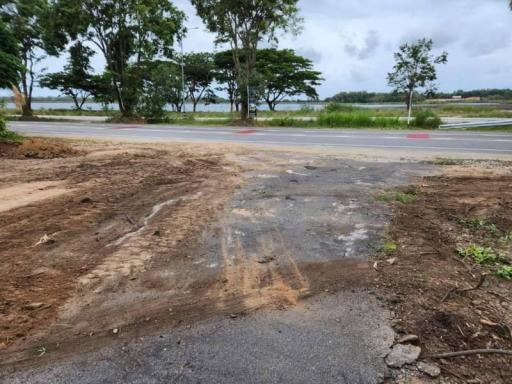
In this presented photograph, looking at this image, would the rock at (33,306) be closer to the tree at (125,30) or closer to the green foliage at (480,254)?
the green foliage at (480,254)

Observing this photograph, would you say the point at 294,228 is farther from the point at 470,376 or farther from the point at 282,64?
the point at 282,64

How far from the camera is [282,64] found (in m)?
41.4

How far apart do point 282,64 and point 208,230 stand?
39.4m

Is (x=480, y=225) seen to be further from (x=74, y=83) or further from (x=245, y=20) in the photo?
(x=74, y=83)

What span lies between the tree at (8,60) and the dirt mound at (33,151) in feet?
8.60

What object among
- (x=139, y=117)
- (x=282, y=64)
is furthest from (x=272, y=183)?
(x=282, y=64)

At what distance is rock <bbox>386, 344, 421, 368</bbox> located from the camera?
2.48m

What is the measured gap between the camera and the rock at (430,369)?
2395 mm

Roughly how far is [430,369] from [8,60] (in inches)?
558

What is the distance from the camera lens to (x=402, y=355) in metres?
2.55

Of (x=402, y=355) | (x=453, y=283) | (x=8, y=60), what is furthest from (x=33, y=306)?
(x=8, y=60)

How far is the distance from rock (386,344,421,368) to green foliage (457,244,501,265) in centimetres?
183

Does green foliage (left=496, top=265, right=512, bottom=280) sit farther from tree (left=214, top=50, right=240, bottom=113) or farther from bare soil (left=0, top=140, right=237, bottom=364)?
tree (left=214, top=50, right=240, bottom=113)

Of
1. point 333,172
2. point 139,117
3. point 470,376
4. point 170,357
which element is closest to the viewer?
point 470,376
